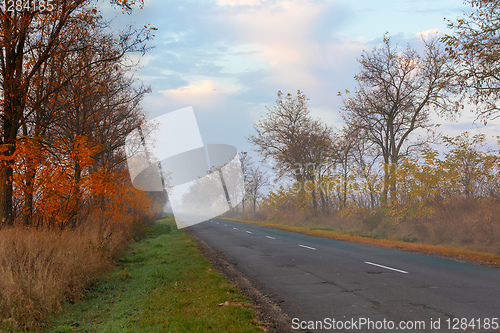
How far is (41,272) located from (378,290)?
705 cm

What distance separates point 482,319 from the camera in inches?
228

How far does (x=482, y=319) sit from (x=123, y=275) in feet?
28.7

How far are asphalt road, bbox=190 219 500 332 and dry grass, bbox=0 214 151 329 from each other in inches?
167

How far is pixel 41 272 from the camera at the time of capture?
7.83 m

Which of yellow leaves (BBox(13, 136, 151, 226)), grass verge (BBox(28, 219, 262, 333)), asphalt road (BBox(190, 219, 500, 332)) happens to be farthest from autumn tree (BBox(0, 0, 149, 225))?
asphalt road (BBox(190, 219, 500, 332))

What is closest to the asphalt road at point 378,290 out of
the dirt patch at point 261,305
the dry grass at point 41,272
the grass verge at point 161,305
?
the dirt patch at point 261,305

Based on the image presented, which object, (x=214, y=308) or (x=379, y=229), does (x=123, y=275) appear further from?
(x=379, y=229)

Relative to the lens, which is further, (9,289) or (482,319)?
(9,289)

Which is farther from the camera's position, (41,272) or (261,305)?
(41,272)

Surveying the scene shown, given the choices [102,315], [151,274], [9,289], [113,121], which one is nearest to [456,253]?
[151,274]

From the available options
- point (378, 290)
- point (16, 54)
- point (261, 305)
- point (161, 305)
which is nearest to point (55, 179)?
point (16, 54)

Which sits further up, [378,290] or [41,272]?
[41,272]

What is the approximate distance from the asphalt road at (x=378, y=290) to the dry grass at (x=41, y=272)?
4.23m

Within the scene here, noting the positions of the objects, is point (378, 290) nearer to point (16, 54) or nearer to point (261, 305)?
point (261, 305)
